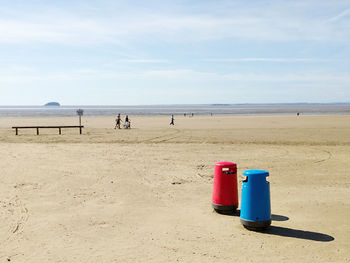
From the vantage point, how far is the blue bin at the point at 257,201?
604 cm

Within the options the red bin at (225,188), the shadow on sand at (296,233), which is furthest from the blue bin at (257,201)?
the red bin at (225,188)

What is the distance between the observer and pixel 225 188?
6961 millimetres

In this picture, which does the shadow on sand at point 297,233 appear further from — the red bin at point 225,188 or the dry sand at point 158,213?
the red bin at point 225,188

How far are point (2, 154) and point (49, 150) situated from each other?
1.91 m

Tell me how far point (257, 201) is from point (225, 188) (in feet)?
3.28

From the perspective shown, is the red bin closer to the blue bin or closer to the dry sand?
the dry sand

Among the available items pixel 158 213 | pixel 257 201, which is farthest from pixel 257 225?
pixel 158 213

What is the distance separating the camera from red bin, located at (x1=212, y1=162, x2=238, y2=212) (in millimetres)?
6930

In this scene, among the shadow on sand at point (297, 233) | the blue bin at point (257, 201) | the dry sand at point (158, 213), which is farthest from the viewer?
the blue bin at point (257, 201)

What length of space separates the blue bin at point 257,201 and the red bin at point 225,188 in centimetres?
82

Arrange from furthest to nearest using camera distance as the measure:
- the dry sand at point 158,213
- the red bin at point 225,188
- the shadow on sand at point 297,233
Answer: the red bin at point 225,188 → the shadow on sand at point 297,233 → the dry sand at point 158,213

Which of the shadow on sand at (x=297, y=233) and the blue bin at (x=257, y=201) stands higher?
the blue bin at (x=257, y=201)

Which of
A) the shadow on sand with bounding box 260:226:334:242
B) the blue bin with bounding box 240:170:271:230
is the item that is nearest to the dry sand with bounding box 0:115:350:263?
the shadow on sand with bounding box 260:226:334:242

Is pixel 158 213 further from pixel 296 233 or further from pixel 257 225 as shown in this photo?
pixel 296 233
